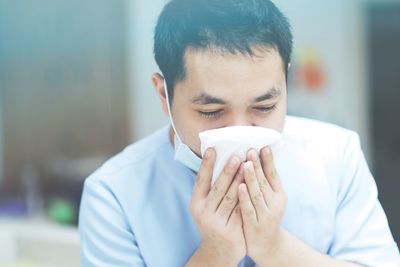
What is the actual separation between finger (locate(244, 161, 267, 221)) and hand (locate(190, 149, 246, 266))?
0.01 meters

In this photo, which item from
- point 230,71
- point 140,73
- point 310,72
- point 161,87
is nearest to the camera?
point 230,71

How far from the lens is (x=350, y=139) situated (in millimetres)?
937

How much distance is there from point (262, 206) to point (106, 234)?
23 centimetres

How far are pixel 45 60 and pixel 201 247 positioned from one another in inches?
51.8

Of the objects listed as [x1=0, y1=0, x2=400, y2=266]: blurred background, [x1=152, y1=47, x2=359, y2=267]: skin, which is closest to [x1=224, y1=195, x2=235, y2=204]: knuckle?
[x1=152, y1=47, x2=359, y2=267]: skin

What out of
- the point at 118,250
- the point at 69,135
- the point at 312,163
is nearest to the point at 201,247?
the point at 118,250

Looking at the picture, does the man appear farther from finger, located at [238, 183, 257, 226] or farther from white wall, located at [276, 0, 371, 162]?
→ white wall, located at [276, 0, 371, 162]

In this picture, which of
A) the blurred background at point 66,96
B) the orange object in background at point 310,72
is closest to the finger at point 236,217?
the blurred background at point 66,96

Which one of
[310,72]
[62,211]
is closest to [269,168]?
[62,211]

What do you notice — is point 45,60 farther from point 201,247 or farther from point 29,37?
point 201,247

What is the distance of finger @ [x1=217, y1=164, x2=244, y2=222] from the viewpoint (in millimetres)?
783

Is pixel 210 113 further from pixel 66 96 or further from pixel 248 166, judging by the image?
pixel 66 96

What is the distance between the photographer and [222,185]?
78cm

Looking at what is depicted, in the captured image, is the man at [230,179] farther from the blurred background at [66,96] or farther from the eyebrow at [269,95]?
the blurred background at [66,96]
